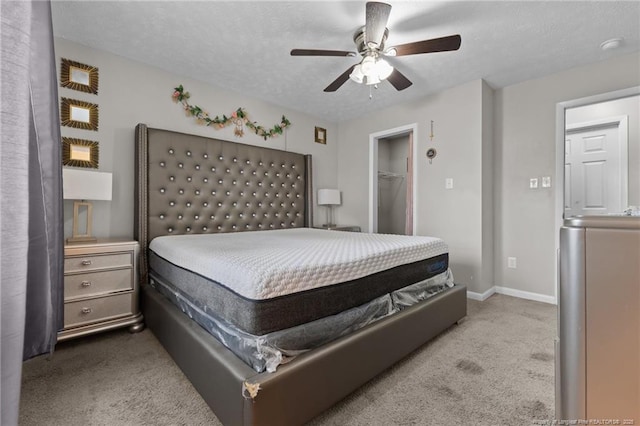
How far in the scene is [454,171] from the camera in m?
3.28

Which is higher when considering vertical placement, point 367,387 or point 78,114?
point 78,114

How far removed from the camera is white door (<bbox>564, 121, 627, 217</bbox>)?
3479 mm

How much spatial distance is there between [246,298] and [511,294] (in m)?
3.28

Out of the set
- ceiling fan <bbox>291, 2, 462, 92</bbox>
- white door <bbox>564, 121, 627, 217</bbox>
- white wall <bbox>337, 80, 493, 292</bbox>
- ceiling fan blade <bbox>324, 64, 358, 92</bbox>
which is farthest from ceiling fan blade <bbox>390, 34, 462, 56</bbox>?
white door <bbox>564, 121, 627, 217</bbox>

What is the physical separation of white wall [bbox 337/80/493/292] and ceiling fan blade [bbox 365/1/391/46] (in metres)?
1.76

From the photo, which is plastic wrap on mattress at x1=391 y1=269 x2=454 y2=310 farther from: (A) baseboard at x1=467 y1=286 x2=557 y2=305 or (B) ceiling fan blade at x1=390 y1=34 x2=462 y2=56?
(B) ceiling fan blade at x1=390 y1=34 x2=462 y2=56

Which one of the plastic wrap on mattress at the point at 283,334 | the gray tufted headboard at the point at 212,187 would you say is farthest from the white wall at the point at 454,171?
the plastic wrap on mattress at the point at 283,334

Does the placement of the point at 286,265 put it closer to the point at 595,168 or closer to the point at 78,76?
the point at 78,76

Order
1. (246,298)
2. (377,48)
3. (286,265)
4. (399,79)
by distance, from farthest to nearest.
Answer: (399,79)
(377,48)
(286,265)
(246,298)

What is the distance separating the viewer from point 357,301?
154cm

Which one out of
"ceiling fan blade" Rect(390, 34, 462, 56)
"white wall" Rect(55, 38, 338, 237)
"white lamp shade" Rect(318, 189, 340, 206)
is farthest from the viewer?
"white lamp shade" Rect(318, 189, 340, 206)

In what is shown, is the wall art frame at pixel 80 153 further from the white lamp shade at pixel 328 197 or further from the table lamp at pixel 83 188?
the white lamp shade at pixel 328 197

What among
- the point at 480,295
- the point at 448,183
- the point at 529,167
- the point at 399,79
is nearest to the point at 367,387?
the point at 480,295

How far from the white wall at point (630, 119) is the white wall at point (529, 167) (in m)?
0.48
